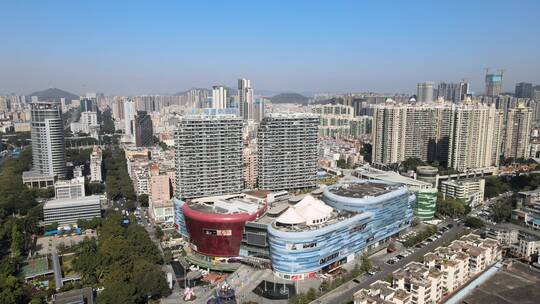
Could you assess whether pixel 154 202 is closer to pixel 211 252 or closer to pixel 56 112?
pixel 211 252

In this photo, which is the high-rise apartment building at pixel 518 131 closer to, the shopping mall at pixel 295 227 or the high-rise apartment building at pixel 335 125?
the high-rise apartment building at pixel 335 125

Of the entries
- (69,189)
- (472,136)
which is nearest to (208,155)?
(69,189)

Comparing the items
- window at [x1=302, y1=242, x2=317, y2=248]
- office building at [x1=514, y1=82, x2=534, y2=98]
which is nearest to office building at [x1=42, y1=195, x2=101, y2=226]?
window at [x1=302, y1=242, x2=317, y2=248]

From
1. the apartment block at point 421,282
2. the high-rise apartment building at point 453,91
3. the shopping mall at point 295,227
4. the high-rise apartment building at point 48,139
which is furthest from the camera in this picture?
the high-rise apartment building at point 453,91

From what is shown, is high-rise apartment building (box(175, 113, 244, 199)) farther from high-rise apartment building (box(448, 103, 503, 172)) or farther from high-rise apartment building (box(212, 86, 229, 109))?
high-rise apartment building (box(212, 86, 229, 109))

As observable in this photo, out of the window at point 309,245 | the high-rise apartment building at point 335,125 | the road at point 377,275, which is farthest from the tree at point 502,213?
the high-rise apartment building at point 335,125

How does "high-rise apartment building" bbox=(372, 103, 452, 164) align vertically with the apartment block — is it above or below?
above
